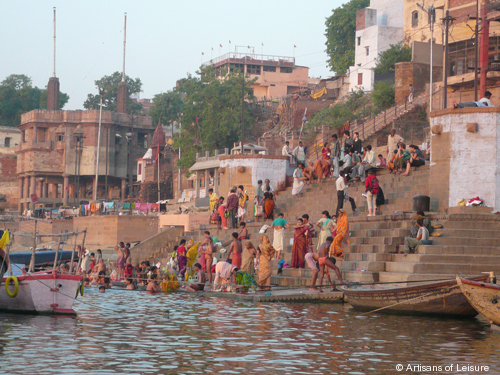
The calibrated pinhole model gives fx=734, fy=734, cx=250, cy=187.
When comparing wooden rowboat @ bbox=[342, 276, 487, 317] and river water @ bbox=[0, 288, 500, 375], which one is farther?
wooden rowboat @ bbox=[342, 276, 487, 317]

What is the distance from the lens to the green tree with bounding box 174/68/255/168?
50969 millimetres

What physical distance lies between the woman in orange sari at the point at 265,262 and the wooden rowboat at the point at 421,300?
124 inches

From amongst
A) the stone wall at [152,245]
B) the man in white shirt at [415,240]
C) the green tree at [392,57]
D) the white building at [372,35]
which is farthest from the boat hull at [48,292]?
the white building at [372,35]

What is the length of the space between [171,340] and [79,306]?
205 inches

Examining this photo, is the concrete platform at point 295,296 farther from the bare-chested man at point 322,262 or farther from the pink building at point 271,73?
the pink building at point 271,73

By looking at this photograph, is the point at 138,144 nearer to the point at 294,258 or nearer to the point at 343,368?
→ the point at 294,258

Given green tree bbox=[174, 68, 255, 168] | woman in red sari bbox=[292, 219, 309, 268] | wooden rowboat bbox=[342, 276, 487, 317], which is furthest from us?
green tree bbox=[174, 68, 255, 168]

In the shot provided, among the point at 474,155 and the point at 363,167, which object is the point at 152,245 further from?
the point at 474,155

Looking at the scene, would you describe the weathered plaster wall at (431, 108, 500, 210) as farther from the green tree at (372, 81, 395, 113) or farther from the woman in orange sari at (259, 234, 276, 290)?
the green tree at (372, 81, 395, 113)

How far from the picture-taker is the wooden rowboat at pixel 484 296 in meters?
10.3

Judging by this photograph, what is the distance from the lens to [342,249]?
16.5m

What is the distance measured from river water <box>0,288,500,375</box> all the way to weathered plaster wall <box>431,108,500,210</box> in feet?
16.5

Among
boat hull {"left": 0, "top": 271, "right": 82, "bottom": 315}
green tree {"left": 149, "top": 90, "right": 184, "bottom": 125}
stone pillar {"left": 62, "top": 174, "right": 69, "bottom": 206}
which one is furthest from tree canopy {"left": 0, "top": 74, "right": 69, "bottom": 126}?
boat hull {"left": 0, "top": 271, "right": 82, "bottom": 315}

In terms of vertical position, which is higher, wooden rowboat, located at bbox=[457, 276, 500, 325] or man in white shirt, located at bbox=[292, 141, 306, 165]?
man in white shirt, located at bbox=[292, 141, 306, 165]
